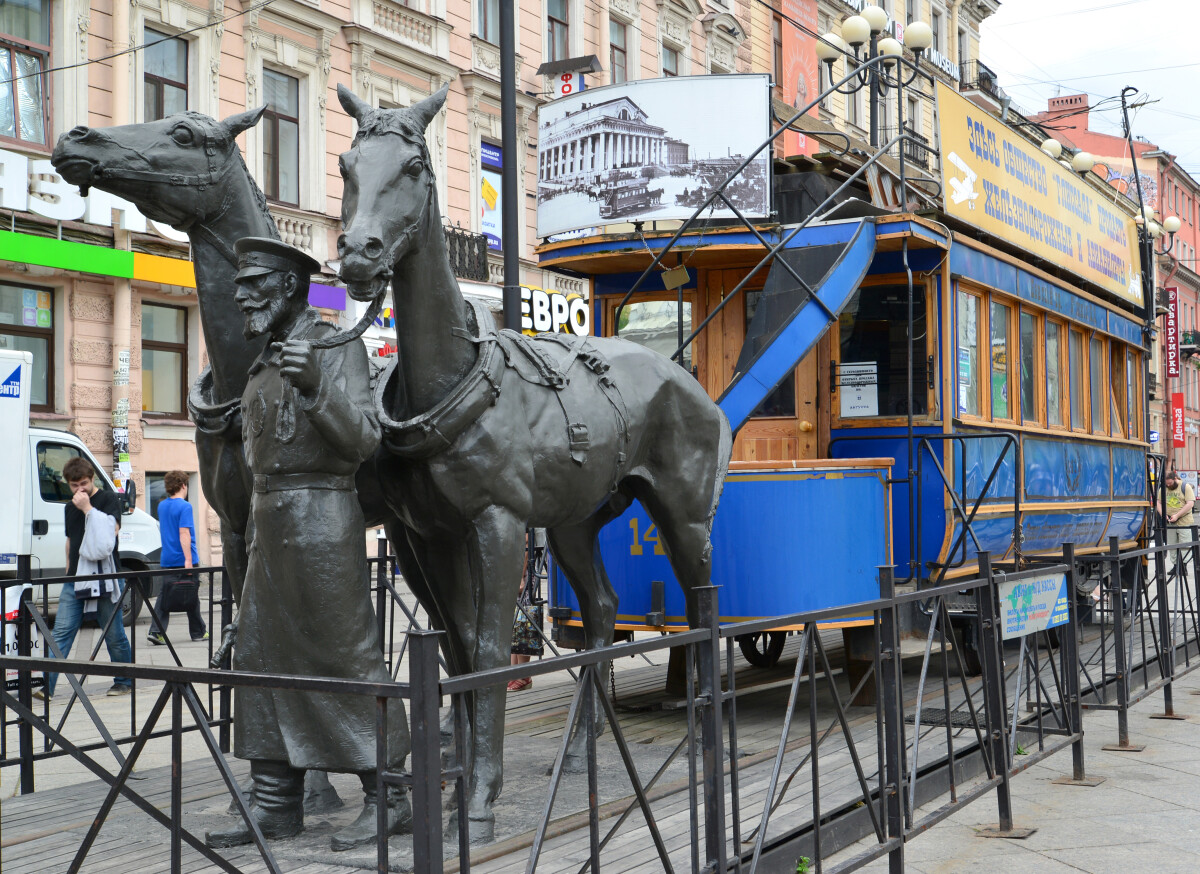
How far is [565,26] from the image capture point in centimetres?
2606

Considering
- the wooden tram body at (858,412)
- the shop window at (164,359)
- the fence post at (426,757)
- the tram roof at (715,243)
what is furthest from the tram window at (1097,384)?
the shop window at (164,359)

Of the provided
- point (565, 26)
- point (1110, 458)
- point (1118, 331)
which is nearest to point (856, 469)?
point (1110, 458)

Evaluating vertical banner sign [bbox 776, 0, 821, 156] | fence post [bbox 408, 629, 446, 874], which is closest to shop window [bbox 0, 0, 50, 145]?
fence post [bbox 408, 629, 446, 874]

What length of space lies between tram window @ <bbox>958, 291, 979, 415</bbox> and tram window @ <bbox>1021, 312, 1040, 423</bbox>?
118cm

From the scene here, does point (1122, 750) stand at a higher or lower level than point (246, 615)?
lower

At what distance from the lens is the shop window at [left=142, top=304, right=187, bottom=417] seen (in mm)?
18719

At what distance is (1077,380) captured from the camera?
38.1ft

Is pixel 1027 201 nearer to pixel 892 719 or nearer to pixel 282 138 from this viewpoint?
pixel 892 719

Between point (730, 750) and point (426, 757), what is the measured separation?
1464mm

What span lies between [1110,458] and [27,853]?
10.4m

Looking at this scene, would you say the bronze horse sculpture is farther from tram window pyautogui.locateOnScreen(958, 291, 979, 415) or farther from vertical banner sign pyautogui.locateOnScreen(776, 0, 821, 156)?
vertical banner sign pyautogui.locateOnScreen(776, 0, 821, 156)

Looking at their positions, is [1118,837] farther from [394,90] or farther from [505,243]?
[394,90]

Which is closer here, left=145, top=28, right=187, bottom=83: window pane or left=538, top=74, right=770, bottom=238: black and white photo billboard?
left=538, top=74, right=770, bottom=238: black and white photo billboard

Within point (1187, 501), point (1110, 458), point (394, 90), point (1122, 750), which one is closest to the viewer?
point (1122, 750)
